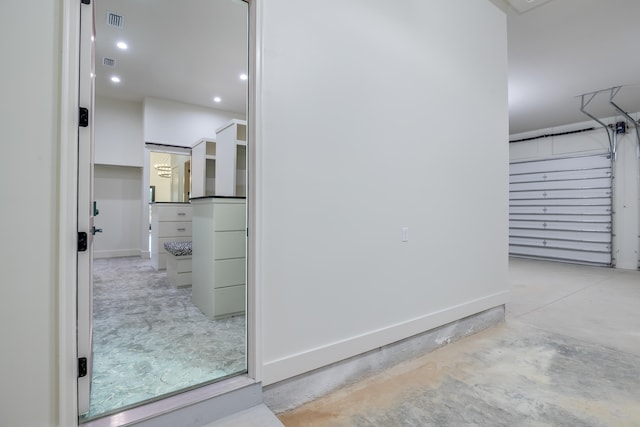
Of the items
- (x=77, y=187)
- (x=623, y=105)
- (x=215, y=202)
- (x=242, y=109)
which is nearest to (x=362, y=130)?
(x=215, y=202)

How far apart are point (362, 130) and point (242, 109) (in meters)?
5.66

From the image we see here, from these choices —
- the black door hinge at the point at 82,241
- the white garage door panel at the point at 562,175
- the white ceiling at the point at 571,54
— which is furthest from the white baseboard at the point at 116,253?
the white garage door panel at the point at 562,175

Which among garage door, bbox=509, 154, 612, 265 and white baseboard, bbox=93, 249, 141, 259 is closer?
white baseboard, bbox=93, 249, 141, 259

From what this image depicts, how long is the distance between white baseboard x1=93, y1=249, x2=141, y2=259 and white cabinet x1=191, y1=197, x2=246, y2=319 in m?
4.58

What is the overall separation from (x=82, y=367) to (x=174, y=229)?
3.89 meters

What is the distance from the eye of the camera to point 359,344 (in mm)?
2176

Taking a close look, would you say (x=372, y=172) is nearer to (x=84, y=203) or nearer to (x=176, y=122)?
(x=84, y=203)

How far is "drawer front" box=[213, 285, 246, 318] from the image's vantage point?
2.89m

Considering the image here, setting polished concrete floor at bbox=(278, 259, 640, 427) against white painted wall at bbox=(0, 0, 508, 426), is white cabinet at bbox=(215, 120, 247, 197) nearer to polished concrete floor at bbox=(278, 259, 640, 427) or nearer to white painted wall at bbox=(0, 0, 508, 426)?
white painted wall at bbox=(0, 0, 508, 426)

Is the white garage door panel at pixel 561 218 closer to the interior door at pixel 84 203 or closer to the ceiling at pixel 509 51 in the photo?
Answer: the ceiling at pixel 509 51

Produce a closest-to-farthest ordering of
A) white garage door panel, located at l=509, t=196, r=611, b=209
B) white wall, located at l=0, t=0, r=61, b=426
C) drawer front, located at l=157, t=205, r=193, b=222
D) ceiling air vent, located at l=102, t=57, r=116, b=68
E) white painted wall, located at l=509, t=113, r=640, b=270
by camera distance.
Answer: white wall, located at l=0, t=0, r=61, b=426 → ceiling air vent, located at l=102, t=57, r=116, b=68 → drawer front, located at l=157, t=205, r=193, b=222 → white painted wall, located at l=509, t=113, r=640, b=270 → white garage door panel, located at l=509, t=196, r=611, b=209

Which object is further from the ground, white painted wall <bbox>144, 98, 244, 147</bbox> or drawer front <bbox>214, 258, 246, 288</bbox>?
white painted wall <bbox>144, 98, 244, 147</bbox>

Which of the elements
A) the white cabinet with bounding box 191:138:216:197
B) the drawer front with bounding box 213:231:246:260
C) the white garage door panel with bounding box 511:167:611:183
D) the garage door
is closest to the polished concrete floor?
the drawer front with bounding box 213:231:246:260

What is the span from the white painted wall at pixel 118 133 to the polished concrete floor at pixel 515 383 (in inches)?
254
